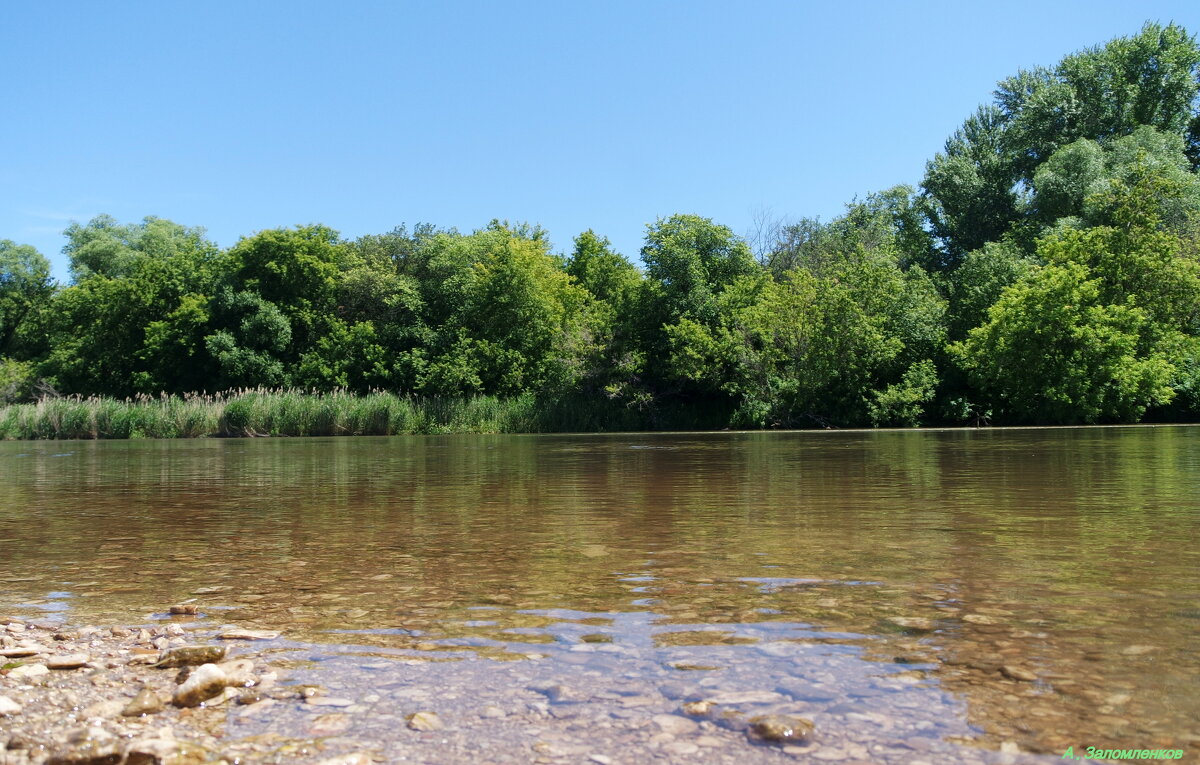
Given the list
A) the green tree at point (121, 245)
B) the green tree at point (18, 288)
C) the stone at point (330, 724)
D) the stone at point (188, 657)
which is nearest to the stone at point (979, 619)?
the stone at point (330, 724)

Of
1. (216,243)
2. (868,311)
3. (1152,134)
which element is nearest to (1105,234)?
(868,311)

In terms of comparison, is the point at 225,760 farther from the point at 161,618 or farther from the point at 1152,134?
the point at 1152,134

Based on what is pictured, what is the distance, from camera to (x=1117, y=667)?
290 centimetres

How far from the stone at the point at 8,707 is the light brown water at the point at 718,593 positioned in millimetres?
912

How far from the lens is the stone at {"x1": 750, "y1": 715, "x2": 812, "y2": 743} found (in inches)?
94.6

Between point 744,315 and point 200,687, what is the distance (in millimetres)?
36889

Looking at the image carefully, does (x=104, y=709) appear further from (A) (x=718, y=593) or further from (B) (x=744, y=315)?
(B) (x=744, y=315)

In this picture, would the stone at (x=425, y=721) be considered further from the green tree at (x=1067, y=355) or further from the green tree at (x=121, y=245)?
the green tree at (x=121, y=245)

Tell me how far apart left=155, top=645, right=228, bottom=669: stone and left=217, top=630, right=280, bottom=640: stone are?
28cm

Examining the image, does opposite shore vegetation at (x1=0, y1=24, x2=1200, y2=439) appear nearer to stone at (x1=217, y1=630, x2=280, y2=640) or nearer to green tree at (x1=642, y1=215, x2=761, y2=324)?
green tree at (x1=642, y1=215, x2=761, y2=324)

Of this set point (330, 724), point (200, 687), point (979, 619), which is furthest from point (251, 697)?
point (979, 619)

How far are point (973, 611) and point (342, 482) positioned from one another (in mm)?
9761

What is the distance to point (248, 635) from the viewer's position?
3676mm

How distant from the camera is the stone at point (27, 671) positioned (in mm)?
3113
